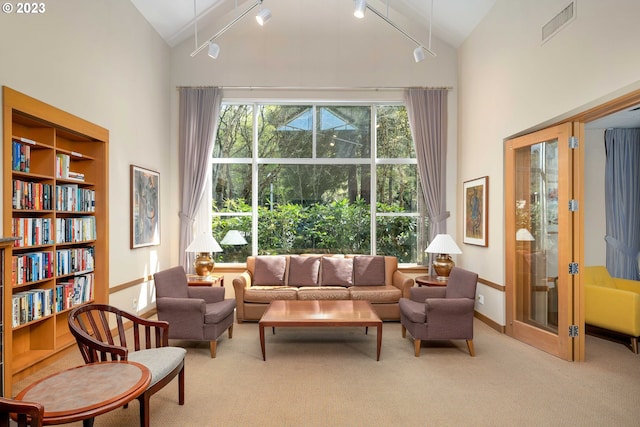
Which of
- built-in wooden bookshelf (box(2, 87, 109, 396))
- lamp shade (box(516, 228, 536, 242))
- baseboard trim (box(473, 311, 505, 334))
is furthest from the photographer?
baseboard trim (box(473, 311, 505, 334))

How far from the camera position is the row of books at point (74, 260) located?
394 centimetres

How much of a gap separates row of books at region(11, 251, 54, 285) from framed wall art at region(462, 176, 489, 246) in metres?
5.36

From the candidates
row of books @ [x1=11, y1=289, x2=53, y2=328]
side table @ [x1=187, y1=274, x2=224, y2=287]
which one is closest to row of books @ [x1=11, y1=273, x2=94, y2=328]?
row of books @ [x1=11, y1=289, x2=53, y2=328]

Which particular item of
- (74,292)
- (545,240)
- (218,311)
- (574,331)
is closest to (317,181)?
(218,311)

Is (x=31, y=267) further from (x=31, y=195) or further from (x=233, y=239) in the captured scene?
(x=233, y=239)

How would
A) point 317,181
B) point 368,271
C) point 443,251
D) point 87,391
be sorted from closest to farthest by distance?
point 87,391 → point 443,251 → point 368,271 → point 317,181

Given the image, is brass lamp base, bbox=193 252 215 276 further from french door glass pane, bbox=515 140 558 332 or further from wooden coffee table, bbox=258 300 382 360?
french door glass pane, bbox=515 140 558 332

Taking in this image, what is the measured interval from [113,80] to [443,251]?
4916 mm

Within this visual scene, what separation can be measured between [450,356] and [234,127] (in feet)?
16.1

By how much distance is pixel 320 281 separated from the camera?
6.00 metres

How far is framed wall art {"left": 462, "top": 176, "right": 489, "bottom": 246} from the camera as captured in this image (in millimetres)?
5445

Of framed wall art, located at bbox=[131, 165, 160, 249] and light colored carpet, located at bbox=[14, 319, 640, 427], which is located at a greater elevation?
framed wall art, located at bbox=[131, 165, 160, 249]

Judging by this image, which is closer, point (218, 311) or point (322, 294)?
point (218, 311)

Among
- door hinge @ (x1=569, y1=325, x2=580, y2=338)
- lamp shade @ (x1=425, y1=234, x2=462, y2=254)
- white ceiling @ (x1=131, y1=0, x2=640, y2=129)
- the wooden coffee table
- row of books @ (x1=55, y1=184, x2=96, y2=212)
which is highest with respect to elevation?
white ceiling @ (x1=131, y1=0, x2=640, y2=129)
